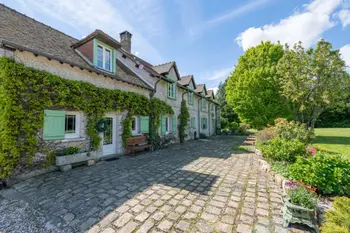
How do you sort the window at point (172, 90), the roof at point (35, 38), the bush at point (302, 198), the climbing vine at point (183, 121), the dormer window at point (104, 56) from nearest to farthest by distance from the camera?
the bush at point (302, 198) → the roof at point (35, 38) → the dormer window at point (104, 56) → the window at point (172, 90) → the climbing vine at point (183, 121)

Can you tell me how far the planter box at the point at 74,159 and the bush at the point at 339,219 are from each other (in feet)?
26.0

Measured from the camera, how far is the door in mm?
9273

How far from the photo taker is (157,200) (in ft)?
14.1

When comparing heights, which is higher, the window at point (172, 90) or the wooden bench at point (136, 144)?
the window at point (172, 90)

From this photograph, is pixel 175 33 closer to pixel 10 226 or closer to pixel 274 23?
pixel 274 23

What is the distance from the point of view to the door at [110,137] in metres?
9.27

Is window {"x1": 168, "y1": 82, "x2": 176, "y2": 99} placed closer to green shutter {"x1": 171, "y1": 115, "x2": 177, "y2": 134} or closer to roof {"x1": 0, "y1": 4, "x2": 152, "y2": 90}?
green shutter {"x1": 171, "y1": 115, "x2": 177, "y2": 134}

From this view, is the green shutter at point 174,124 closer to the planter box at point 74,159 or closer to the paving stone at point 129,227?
the planter box at point 74,159

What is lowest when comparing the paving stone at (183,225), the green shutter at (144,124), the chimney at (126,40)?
the paving stone at (183,225)

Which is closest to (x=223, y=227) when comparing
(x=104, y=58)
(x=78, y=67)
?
(x=78, y=67)

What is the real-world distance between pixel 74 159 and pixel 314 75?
18.0 metres

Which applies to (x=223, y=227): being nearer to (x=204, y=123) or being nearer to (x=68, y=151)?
(x=68, y=151)

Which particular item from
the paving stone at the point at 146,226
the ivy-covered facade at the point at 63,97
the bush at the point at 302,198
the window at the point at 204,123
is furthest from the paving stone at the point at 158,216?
the window at the point at 204,123

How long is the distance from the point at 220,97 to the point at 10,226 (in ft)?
147
